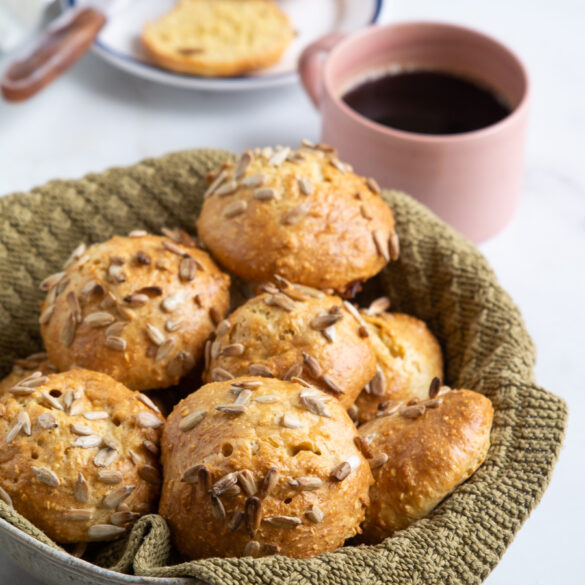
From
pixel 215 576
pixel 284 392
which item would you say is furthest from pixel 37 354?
pixel 215 576

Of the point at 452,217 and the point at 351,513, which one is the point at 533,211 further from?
the point at 351,513

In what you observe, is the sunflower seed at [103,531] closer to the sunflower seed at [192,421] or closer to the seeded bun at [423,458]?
the sunflower seed at [192,421]

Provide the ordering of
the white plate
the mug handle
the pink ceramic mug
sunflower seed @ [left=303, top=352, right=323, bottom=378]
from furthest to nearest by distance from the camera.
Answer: the white plate
the mug handle
the pink ceramic mug
sunflower seed @ [left=303, top=352, right=323, bottom=378]

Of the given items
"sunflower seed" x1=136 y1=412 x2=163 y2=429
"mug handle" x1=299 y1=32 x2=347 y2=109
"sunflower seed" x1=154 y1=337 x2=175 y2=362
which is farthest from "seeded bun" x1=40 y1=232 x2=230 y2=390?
"mug handle" x1=299 y1=32 x2=347 y2=109

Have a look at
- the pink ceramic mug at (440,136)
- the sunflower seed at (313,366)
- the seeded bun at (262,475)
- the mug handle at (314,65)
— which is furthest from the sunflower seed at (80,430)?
the mug handle at (314,65)

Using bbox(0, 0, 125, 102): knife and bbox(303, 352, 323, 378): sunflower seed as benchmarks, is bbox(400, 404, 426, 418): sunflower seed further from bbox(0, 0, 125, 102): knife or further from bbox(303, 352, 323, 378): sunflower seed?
bbox(0, 0, 125, 102): knife

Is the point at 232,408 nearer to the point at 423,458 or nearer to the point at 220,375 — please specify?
the point at 220,375
